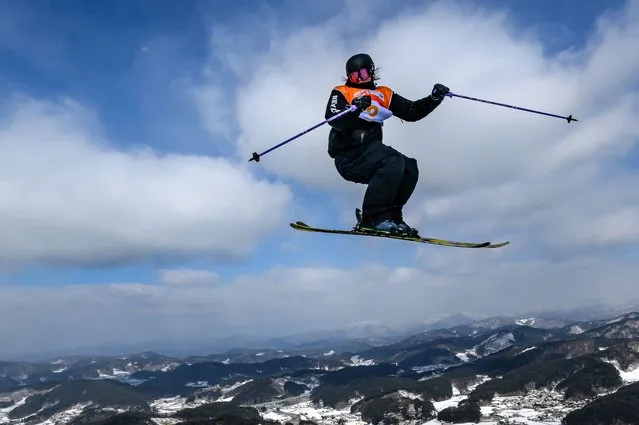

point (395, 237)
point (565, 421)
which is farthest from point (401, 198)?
point (565, 421)

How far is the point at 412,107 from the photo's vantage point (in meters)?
12.9

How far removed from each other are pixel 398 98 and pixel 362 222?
3.19 meters

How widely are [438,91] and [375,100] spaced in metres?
1.64

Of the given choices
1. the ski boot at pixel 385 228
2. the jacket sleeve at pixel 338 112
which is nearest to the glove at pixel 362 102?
the jacket sleeve at pixel 338 112

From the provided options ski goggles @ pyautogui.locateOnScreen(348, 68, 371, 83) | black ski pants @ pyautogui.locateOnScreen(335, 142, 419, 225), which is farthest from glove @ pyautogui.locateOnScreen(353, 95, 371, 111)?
black ski pants @ pyautogui.locateOnScreen(335, 142, 419, 225)

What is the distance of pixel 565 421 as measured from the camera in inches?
7776

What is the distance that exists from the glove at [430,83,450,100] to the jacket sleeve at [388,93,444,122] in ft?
0.33

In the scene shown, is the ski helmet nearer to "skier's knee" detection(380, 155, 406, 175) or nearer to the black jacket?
the black jacket

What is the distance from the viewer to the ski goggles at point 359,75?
12.1m

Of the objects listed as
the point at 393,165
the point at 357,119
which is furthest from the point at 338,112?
the point at 393,165

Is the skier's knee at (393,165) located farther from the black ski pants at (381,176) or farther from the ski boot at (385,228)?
the ski boot at (385,228)

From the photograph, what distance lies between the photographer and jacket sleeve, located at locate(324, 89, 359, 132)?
39.4 feet

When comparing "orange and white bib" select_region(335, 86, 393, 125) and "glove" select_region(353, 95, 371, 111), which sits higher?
"orange and white bib" select_region(335, 86, 393, 125)

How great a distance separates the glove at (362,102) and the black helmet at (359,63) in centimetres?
92
